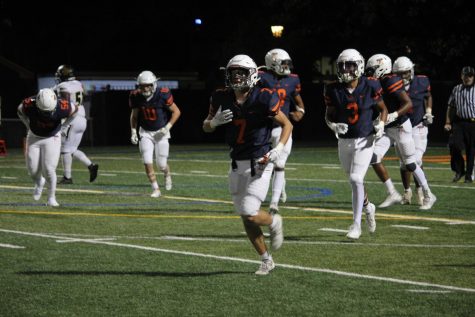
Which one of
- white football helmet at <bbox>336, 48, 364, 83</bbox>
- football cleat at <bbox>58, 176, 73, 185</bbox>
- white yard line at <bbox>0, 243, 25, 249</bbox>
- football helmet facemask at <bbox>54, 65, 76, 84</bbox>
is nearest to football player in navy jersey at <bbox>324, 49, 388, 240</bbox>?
white football helmet at <bbox>336, 48, 364, 83</bbox>

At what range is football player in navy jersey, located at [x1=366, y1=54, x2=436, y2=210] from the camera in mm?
13117

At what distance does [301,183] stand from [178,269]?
9343mm

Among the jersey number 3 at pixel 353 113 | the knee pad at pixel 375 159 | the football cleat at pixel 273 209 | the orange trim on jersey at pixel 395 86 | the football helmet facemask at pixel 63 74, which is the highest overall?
the football helmet facemask at pixel 63 74

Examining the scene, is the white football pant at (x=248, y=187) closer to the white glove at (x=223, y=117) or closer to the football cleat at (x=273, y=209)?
the white glove at (x=223, y=117)

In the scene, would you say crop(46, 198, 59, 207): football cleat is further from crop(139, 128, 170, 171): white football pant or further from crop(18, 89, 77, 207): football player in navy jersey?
crop(139, 128, 170, 171): white football pant

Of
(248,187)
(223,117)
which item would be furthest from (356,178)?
(223,117)

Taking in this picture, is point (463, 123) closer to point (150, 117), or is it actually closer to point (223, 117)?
point (150, 117)

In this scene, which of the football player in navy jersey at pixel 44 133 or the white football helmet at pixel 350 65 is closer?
the white football helmet at pixel 350 65

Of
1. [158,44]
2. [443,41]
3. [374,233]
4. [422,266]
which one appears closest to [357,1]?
[443,41]

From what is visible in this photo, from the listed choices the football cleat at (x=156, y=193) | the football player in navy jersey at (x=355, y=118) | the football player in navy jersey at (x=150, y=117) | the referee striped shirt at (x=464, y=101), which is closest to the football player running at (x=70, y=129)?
the football player in navy jersey at (x=150, y=117)

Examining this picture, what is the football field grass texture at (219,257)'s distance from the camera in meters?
7.56

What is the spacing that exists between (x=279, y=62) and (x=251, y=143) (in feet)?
17.2

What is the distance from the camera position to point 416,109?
595 inches

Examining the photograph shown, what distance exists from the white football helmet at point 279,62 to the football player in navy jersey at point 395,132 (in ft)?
3.77
